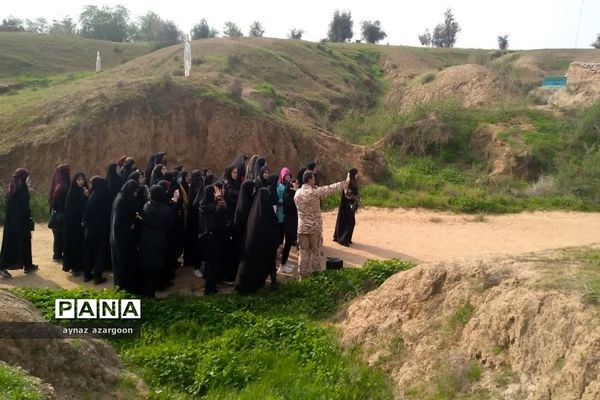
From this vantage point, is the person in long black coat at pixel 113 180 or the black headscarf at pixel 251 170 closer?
the person in long black coat at pixel 113 180

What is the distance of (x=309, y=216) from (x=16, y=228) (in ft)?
13.9

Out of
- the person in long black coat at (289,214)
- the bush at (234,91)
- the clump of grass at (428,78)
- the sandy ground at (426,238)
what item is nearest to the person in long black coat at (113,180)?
the sandy ground at (426,238)

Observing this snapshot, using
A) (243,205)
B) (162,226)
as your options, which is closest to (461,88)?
(243,205)

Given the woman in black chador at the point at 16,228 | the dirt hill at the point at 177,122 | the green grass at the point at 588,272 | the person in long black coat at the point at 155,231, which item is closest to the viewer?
the green grass at the point at 588,272

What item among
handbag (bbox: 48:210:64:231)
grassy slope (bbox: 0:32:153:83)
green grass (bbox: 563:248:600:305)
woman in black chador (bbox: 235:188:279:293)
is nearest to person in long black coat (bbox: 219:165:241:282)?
woman in black chador (bbox: 235:188:279:293)

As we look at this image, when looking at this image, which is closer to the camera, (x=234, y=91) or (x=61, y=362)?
(x=61, y=362)

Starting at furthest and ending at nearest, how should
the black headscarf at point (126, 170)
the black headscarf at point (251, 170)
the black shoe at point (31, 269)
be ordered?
1. the black headscarf at point (251, 170)
2. the black headscarf at point (126, 170)
3. the black shoe at point (31, 269)

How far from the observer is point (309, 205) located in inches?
286

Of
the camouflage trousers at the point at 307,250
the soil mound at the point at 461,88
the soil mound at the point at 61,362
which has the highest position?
the soil mound at the point at 461,88

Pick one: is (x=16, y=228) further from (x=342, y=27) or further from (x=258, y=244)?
(x=342, y=27)

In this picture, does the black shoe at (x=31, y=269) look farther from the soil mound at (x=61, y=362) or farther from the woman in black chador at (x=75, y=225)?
the soil mound at (x=61, y=362)

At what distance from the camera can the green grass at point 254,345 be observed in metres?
5.02

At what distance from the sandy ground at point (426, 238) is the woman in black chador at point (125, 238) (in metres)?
0.65

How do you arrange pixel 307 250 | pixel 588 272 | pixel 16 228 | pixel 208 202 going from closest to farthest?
pixel 588 272 < pixel 208 202 < pixel 307 250 < pixel 16 228
